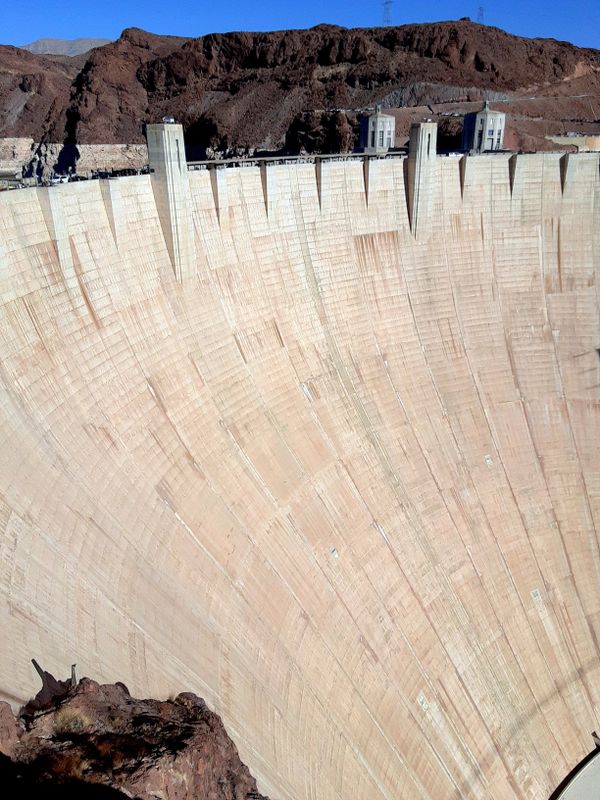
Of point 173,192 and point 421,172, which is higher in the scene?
point 421,172

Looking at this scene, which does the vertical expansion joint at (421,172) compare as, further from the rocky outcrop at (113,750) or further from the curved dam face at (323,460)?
the rocky outcrop at (113,750)

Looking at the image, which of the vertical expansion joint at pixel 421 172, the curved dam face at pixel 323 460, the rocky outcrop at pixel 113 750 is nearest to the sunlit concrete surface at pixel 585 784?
the curved dam face at pixel 323 460

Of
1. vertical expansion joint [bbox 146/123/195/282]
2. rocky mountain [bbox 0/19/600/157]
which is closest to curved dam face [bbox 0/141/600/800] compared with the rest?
vertical expansion joint [bbox 146/123/195/282]

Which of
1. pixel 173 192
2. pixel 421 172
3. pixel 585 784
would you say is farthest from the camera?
pixel 421 172

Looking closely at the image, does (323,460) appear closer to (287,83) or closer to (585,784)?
(585,784)

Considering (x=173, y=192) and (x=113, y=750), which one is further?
(x=173, y=192)

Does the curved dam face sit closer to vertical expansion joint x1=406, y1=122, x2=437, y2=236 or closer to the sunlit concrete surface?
vertical expansion joint x1=406, y1=122, x2=437, y2=236

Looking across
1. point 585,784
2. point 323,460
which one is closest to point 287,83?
point 323,460

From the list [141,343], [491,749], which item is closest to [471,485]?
[491,749]

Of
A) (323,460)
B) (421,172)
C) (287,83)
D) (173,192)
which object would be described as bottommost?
(323,460)
